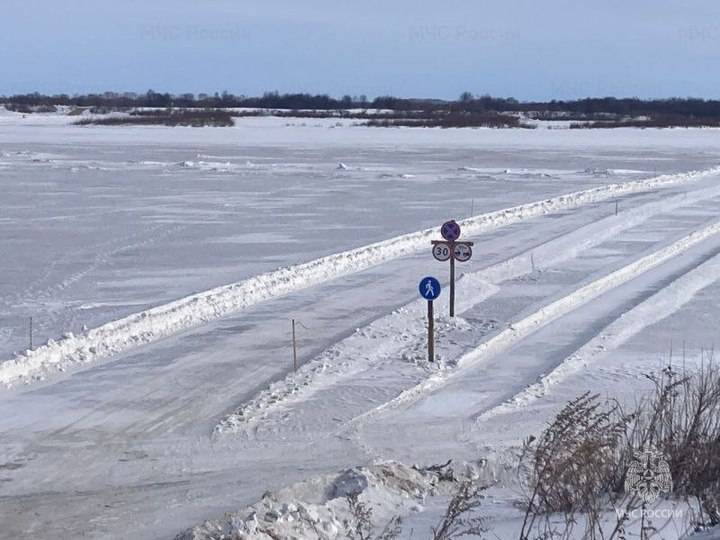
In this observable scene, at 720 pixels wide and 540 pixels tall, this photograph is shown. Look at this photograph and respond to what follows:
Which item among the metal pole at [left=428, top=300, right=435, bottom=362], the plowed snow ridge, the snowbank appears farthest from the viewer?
the metal pole at [left=428, top=300, right=435, bottom=362]

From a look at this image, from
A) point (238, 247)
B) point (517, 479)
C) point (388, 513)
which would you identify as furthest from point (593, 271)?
point (388, 513)

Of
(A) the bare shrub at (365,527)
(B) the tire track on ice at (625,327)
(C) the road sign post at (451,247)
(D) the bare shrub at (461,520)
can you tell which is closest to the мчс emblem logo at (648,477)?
(D) the bare shrub at (461,520)

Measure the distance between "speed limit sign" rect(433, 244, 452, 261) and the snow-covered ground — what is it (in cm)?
82

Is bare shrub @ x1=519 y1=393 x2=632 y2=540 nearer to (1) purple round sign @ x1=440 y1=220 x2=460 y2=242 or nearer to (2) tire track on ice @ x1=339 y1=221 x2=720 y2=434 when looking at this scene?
(2) tire track on ice @ x1=339 y1=221 x2=720 y2=434

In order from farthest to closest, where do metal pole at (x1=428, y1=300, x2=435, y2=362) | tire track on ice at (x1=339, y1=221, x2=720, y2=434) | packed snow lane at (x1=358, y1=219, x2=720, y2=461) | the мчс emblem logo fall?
1. metal pole at (x1=428, y1=300, x2=435, y2=362)
2. tire track on ice at (x1=339, y1=221, x2=720, y2=434)
3. packed snow lane at (x1=358, y1=219, x2=720, y2=461)
4. the мчс emblem logo

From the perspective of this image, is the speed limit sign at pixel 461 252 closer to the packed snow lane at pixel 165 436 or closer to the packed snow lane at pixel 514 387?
the packed snow lane at pixel 165 436

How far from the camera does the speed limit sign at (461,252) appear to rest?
44.5 feet

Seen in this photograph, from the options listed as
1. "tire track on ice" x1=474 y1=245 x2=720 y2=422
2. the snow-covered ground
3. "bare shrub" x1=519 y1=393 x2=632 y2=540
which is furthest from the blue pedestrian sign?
"bare shrub" x1=519 y1=393 x2=632 y2=540

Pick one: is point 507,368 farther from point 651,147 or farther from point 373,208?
point 651,147

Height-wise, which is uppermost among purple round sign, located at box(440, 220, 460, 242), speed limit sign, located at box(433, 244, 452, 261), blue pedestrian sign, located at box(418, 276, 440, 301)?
purple round sign, located at box(440, 220, 460, 242)

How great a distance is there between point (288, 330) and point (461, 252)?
233 centimetres

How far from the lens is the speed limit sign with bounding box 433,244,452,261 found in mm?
13680

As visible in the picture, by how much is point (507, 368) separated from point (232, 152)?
1527 inches

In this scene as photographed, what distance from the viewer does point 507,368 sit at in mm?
11625
